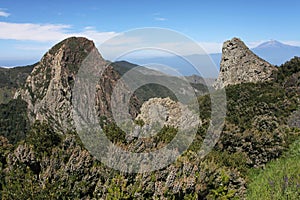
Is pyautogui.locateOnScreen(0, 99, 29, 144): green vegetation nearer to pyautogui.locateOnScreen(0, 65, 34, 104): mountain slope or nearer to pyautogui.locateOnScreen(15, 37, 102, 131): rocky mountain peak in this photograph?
pyautogui.locateOnScreen(15, 37, 102, 131): rocky mountain peak

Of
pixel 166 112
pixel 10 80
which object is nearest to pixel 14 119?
pixel 166 112

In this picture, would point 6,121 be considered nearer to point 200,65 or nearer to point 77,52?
point 77,52

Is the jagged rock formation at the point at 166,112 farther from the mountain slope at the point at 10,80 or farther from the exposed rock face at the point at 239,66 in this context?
the mountain slope at the point at 10,80

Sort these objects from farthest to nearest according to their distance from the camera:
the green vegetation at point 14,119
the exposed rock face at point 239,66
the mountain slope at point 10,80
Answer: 1. the mountain slope at point 10,80
2. the green vegetation at point 14,119
3. the exposed rock face at point 239,66

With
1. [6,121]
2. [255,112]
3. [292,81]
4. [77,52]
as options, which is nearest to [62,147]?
[255,112]

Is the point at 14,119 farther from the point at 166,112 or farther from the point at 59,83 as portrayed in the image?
the point at 166,112

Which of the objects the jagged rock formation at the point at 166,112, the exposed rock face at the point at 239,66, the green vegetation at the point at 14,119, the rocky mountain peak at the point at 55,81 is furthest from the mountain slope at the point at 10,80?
the jagged rock formation at the point at 166,112
